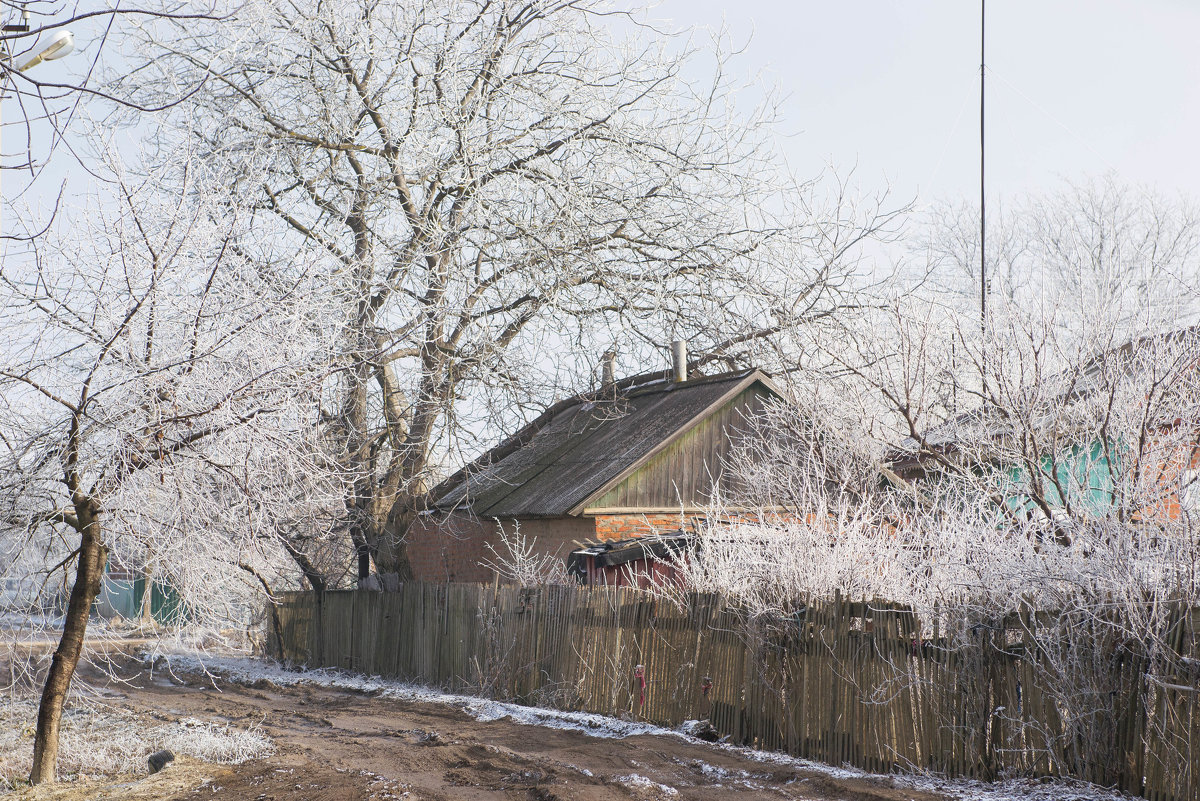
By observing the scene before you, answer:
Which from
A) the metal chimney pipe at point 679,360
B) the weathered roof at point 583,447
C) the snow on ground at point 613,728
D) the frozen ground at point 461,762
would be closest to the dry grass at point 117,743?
the frozen ground at point 461,762

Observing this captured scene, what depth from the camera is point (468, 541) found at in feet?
63.1

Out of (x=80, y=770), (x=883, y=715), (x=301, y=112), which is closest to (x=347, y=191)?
(x=301, y=112)

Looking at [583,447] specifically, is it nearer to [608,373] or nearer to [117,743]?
[608,373]

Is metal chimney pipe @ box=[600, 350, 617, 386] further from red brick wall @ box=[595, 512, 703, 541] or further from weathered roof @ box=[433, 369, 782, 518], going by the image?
red brick wall @ box=[595, 512, 703, 541]

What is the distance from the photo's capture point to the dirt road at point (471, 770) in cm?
704

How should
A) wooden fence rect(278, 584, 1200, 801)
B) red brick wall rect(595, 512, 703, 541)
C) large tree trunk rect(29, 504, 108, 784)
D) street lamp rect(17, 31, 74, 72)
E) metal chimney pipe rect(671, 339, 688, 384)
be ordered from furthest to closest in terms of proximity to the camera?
metal chimney pipe rect(671, 339, 688, 384)
red brick wall rect(595, 512, 703, 541)
large tree trunk rect(29, 504, 108, 784)
wooden fence rect(278, 584, 1200, 801)
street lamp rect(17, 31, 74, 72)

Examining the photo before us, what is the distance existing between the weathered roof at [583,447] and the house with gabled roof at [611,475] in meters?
0.03

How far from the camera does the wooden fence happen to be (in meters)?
6.65

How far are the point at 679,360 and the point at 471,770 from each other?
11.8 m

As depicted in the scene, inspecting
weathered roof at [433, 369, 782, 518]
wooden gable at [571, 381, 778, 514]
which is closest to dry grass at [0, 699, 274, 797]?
weathered roof at [433, 369, 782, 518]

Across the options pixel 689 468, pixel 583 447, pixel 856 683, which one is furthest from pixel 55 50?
pixel 583 447

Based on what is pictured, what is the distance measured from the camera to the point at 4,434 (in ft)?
22.3

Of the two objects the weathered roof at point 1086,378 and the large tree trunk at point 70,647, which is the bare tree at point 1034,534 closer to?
the weathered roof at point 1086,378

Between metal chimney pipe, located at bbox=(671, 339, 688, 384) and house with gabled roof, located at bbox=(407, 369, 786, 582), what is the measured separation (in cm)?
4
